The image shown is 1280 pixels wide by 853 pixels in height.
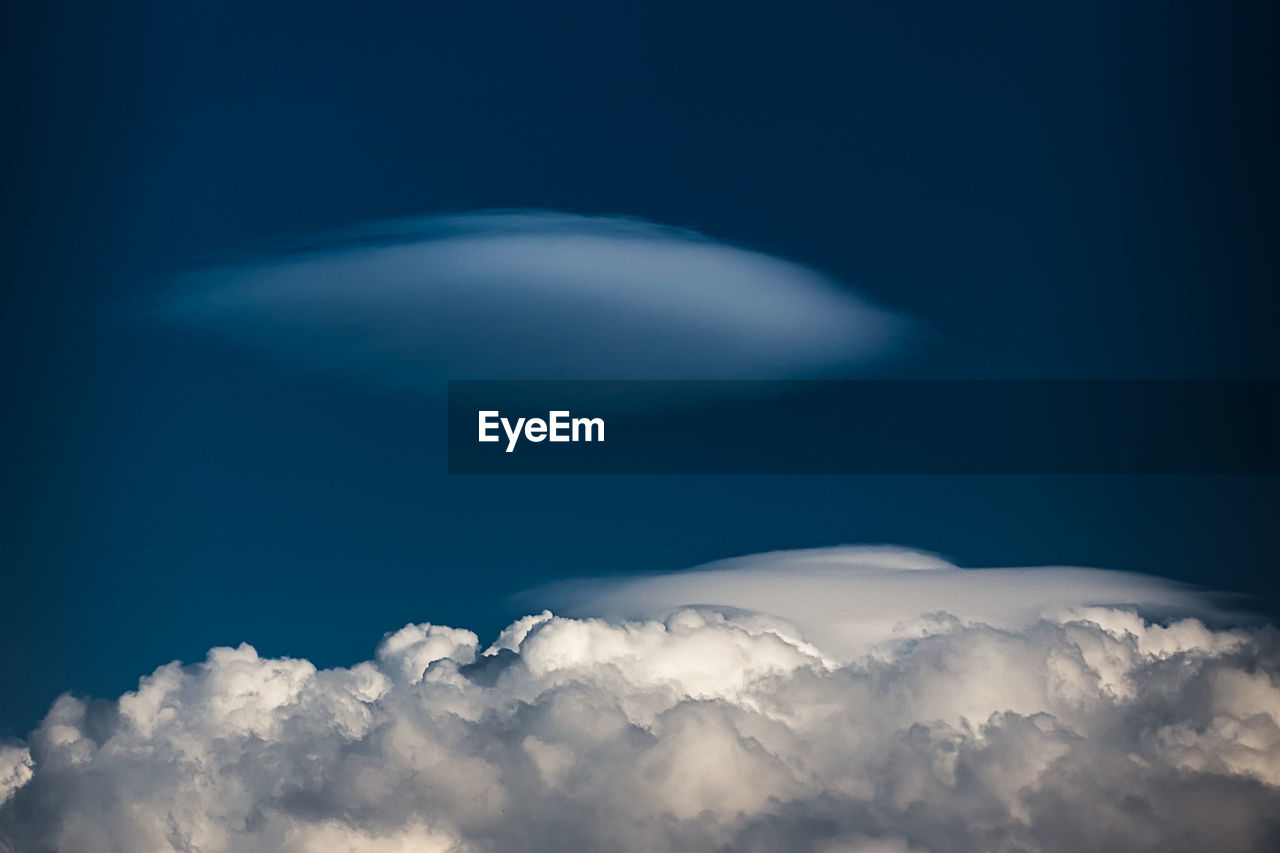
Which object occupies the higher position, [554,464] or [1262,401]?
[1262,401]

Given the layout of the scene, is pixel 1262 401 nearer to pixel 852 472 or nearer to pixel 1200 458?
pixel 1200 458

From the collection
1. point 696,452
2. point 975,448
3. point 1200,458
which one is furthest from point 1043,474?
point 696,452

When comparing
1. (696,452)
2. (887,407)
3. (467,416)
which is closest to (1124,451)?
(887,407)

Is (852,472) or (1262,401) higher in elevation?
(1262,401)

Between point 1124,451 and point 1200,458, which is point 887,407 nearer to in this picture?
point 1124,451

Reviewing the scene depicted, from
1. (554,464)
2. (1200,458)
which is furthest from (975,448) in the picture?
(554,464)

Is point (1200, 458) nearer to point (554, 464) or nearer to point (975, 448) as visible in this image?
point (975, 448)
